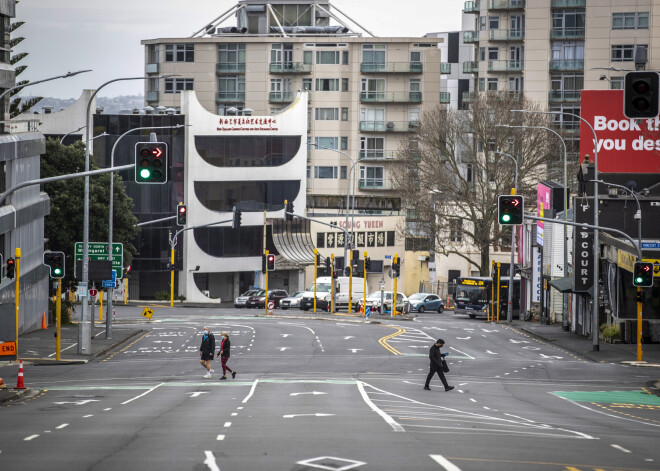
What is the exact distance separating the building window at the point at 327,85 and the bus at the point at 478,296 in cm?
3697

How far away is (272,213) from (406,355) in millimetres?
52597

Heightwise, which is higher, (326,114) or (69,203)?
(326,114)

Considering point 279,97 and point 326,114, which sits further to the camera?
point 279,97

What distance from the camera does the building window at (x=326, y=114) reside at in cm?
11138

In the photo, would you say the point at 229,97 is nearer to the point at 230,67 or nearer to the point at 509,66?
the point at 230,67

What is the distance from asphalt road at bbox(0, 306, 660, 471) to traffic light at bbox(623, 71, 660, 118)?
525 centimetres

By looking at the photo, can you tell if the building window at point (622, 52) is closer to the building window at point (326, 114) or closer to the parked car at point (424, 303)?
the building window at point (326, 114)

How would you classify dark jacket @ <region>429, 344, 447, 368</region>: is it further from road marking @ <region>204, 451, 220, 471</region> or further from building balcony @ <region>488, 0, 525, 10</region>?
building balcony @ <region>488, 0, 525, 10</region>

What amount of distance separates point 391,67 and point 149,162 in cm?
8716

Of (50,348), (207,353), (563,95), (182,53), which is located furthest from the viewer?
(182,53)

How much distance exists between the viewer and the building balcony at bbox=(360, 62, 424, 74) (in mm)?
110125

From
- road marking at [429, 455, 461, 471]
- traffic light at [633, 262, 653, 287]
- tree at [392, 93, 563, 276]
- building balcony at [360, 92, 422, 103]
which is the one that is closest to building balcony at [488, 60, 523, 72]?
building balcony at [360, 92, 422, 103]

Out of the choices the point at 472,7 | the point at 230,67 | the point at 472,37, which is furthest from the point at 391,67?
the point at 230,67

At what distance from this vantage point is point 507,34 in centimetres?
10706
